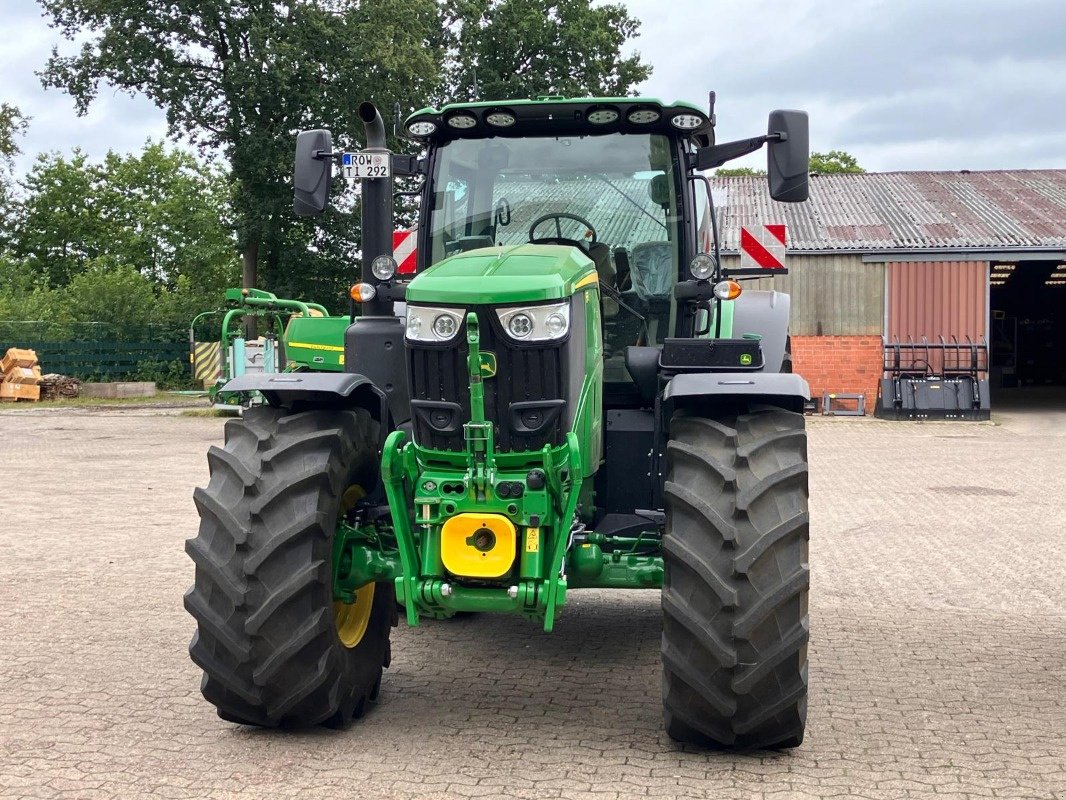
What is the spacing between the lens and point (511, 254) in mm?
5090

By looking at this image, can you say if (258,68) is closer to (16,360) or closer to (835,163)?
(16,360)

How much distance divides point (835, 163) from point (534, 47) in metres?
28.2

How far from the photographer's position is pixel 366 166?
19.9ft

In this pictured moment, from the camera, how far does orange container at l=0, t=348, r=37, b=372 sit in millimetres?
31047

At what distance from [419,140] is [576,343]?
194cm

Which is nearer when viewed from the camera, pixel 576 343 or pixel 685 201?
pixel 576 343

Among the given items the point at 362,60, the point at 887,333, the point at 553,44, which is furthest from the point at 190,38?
the point at 887,333

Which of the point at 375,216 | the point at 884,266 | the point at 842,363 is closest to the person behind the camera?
the point at 375,216

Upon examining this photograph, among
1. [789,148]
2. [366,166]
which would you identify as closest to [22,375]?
[366,166]

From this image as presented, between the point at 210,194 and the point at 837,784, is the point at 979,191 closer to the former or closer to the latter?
the point at 837,784

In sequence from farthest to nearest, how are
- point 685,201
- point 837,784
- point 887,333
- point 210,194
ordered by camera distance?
1. point 210,194
2. point 887,333
3. point 685,201
4. point 837,784

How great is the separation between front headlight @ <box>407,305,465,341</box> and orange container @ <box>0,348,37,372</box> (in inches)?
1136

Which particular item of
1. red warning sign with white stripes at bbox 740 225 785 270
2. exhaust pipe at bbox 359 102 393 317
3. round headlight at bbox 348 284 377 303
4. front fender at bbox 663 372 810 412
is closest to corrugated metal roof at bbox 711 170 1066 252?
red warning sign with white stripes at bbox 740 225 785 270

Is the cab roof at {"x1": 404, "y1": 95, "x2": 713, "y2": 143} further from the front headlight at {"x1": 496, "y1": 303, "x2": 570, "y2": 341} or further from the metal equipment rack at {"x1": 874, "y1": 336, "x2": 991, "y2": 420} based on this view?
the metal equipment rack at {"x1": 874, "y1": 336, "x2": 991, "y2": 420}
